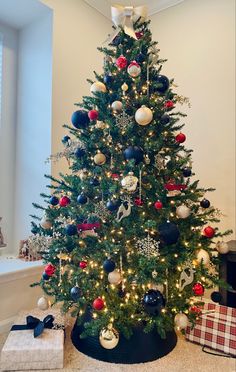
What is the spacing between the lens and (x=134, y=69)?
57.2 inches

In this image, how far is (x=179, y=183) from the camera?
157 cm

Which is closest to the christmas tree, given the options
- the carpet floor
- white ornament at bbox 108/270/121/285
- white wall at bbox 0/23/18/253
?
white ornament at bbox 108/270/121/285

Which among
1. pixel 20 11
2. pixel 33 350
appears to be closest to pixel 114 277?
pixel 33 350

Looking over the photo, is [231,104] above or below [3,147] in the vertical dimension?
above

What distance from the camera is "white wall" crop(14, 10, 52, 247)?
2207mm

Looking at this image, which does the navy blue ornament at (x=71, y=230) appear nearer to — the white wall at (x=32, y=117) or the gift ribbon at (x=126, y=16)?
the white wall at (x=32, y=117)

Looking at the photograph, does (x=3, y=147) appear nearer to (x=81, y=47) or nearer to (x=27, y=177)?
(x=27, y=177)

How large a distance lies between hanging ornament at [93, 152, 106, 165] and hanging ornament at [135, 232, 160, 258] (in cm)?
46

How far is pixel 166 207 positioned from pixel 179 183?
183 mm

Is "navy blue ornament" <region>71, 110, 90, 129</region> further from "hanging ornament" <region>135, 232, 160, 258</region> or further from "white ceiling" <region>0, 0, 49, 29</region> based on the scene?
"white ceiling" <region>0, 0, 49, 29</region>

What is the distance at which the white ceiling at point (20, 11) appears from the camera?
2104 millimetres

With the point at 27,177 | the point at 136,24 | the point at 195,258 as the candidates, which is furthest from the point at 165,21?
the point at 195,258

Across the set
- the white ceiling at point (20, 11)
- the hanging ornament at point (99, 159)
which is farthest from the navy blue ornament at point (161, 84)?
the white ceiling at point (20, 11)

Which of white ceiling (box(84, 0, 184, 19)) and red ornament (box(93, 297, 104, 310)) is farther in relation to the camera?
white ceiling (box(84, 0, 184, 19))
